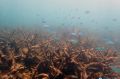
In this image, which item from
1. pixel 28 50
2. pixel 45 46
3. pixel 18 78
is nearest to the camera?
pixel 18 78

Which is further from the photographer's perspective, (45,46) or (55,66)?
(45,46)

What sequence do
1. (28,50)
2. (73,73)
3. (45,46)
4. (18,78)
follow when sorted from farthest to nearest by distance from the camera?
(45,46)
(28,50)
(73,73)
(18,78)

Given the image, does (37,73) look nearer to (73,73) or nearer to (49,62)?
(49,62)

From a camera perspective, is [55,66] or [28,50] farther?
[28,50]

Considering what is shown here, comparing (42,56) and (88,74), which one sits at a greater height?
(42,56)

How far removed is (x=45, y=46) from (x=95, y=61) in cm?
159

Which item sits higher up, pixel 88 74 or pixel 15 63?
pixel 15 63

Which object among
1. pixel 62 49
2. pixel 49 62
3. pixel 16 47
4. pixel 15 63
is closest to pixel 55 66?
pixel 49 62

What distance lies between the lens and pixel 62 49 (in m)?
6.18

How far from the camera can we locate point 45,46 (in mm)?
6926

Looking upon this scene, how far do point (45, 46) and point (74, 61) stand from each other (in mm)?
1470

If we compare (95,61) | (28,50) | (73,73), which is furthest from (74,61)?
(28,50)

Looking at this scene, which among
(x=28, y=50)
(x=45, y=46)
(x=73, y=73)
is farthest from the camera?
(x=45, y=46)

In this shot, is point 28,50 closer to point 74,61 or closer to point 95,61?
point 74,61
